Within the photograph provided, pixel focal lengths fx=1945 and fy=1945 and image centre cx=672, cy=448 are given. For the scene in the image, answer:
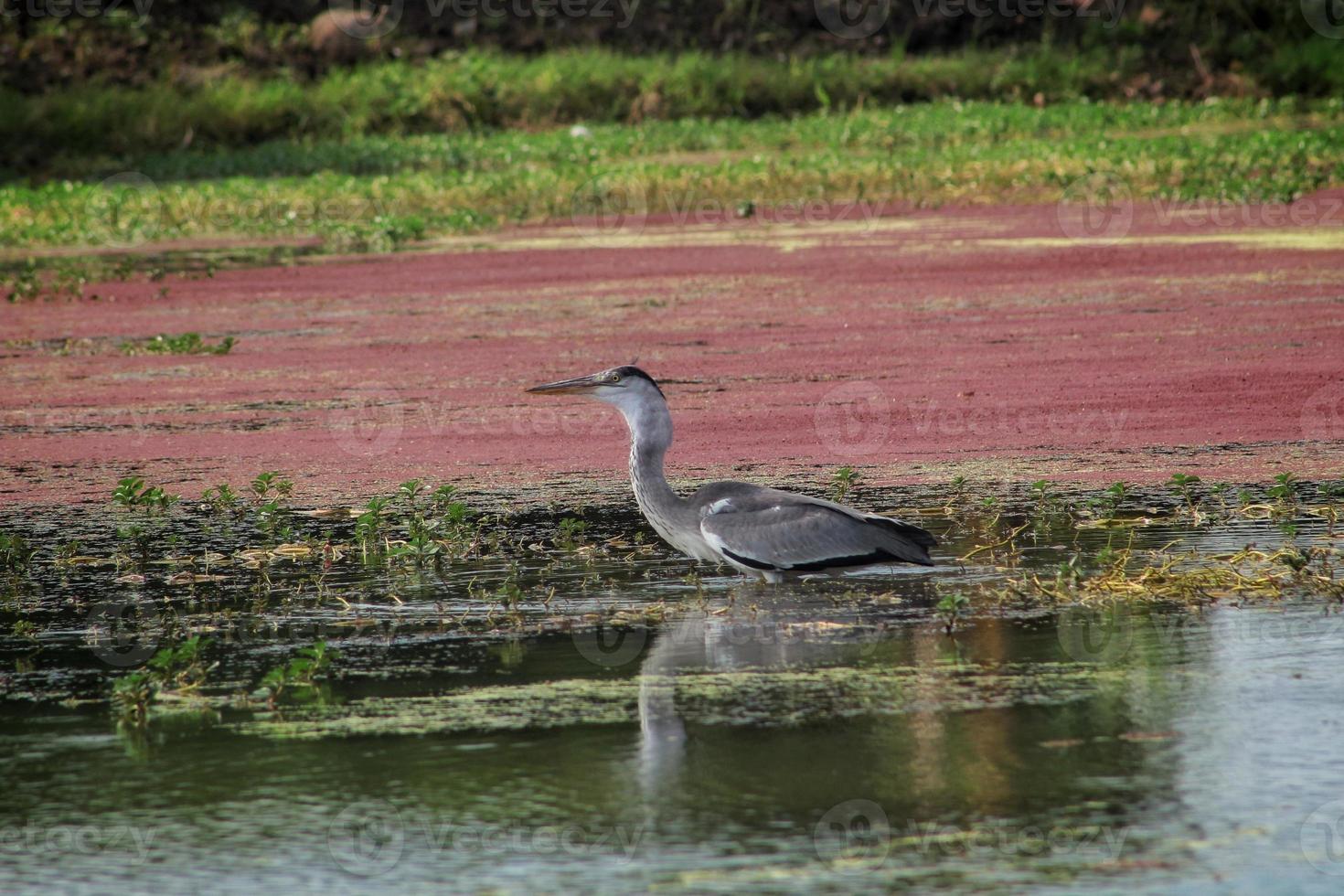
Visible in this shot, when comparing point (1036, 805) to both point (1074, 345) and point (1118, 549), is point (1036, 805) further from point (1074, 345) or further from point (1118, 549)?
point (1074, 345)

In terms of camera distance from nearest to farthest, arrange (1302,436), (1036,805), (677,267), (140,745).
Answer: (1036,805) → (140,745) → (1302,436) → (677,267)

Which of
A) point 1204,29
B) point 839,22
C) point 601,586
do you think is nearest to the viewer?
point 601,586

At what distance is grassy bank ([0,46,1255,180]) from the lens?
37.1m

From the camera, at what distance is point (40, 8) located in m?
43.3

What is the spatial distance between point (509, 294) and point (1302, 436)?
965 centimetres

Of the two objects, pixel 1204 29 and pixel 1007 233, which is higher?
pixel 1204 29

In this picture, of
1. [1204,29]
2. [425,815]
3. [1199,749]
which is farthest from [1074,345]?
[1204,29]

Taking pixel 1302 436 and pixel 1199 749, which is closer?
pixel 1199 749
